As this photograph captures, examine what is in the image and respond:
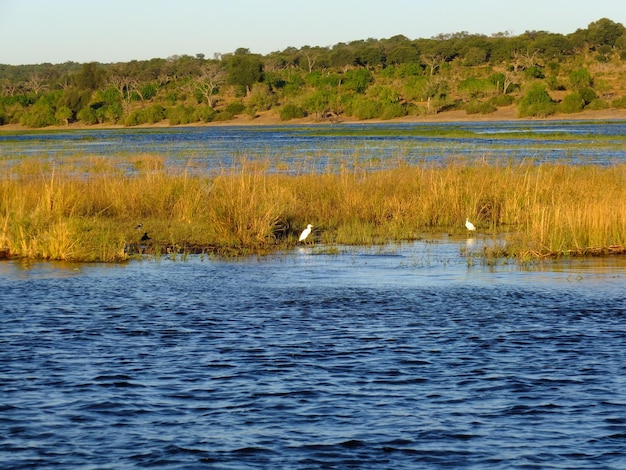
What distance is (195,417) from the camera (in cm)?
841

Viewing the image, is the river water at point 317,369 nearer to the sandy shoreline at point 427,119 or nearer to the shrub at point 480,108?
the sandy shoreline at point 427,119

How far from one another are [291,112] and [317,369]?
7823cm

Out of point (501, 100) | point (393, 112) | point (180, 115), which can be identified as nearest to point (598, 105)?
point (501, 100)

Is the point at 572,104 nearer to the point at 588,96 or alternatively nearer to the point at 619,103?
the point at 588,96

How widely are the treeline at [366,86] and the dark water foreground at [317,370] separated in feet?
216

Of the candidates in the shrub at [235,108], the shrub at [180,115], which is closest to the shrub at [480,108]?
the shrub at [235,108]

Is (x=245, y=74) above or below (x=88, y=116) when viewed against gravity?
above

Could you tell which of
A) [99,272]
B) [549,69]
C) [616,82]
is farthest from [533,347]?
[549,69]

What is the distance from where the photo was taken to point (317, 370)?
9773 millimetres

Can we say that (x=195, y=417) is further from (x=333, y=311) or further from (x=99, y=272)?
Result: (x=99, y=272)

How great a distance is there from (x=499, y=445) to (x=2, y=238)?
1202cm

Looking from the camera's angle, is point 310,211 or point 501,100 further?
point 501,100

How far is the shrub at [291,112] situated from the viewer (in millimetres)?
86938

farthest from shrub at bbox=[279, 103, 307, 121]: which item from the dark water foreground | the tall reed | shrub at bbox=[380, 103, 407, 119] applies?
the dark water foreground
